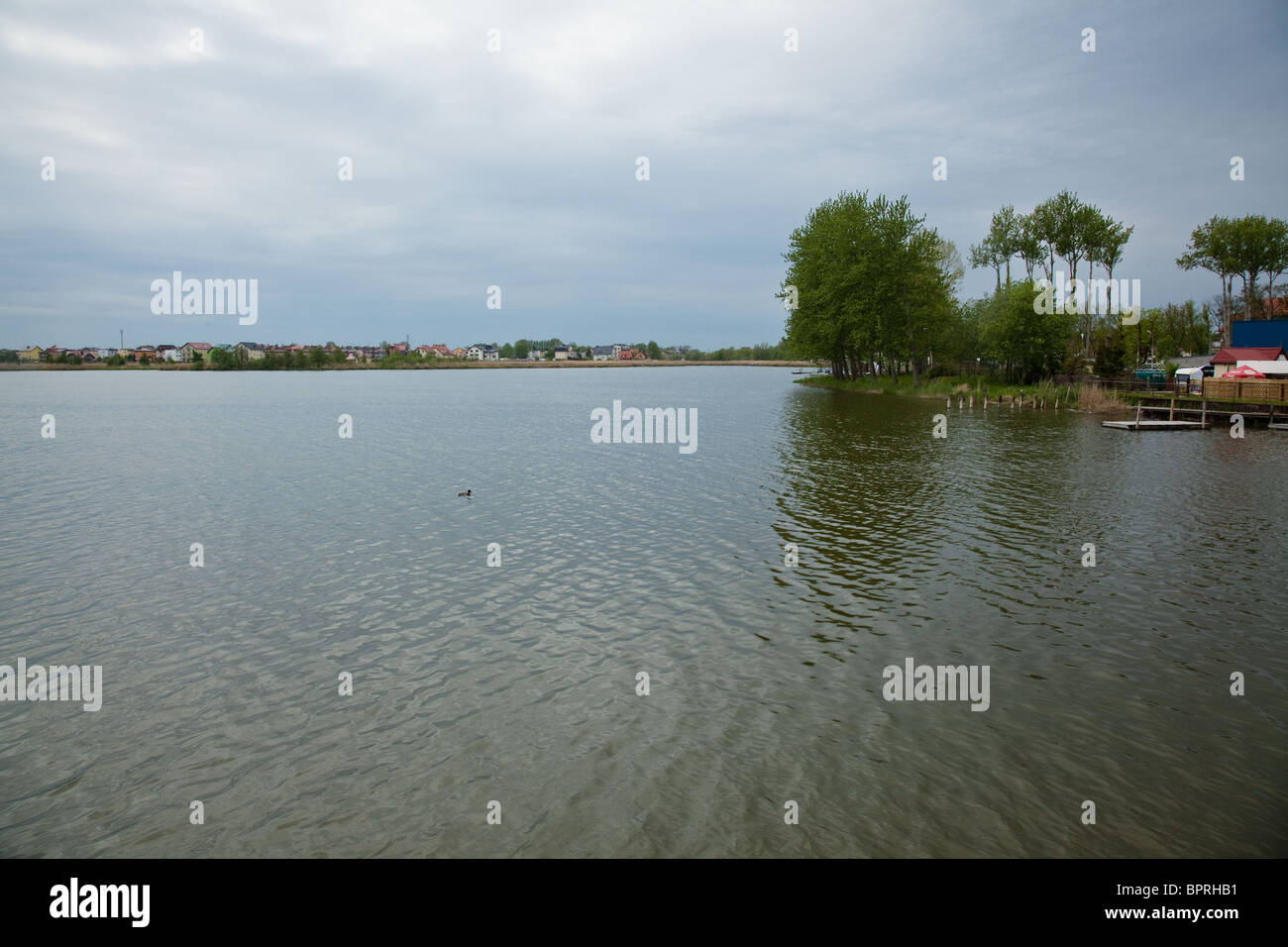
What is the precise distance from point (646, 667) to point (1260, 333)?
11310 centimetres

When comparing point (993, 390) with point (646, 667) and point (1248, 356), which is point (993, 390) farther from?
point (646, 667)

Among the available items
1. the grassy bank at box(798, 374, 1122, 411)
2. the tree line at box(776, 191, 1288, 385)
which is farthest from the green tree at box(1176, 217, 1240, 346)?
the grassy bank at box(798, 374, 1122, 411)

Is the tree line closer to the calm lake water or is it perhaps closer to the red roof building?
the red roof building

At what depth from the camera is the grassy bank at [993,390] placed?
69.9 metres

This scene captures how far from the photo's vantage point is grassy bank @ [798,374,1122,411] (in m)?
69.9

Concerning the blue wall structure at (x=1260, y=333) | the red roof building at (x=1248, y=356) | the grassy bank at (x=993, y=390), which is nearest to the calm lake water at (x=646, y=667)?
the grassy bank at (x=993, y=390)

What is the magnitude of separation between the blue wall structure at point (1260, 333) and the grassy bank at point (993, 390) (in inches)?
1401

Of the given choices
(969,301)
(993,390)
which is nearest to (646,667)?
(993,390)

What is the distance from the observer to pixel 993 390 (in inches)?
3196

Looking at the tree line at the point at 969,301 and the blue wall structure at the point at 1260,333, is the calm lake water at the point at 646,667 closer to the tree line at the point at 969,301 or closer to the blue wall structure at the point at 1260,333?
the tree line at the point at 969,301
